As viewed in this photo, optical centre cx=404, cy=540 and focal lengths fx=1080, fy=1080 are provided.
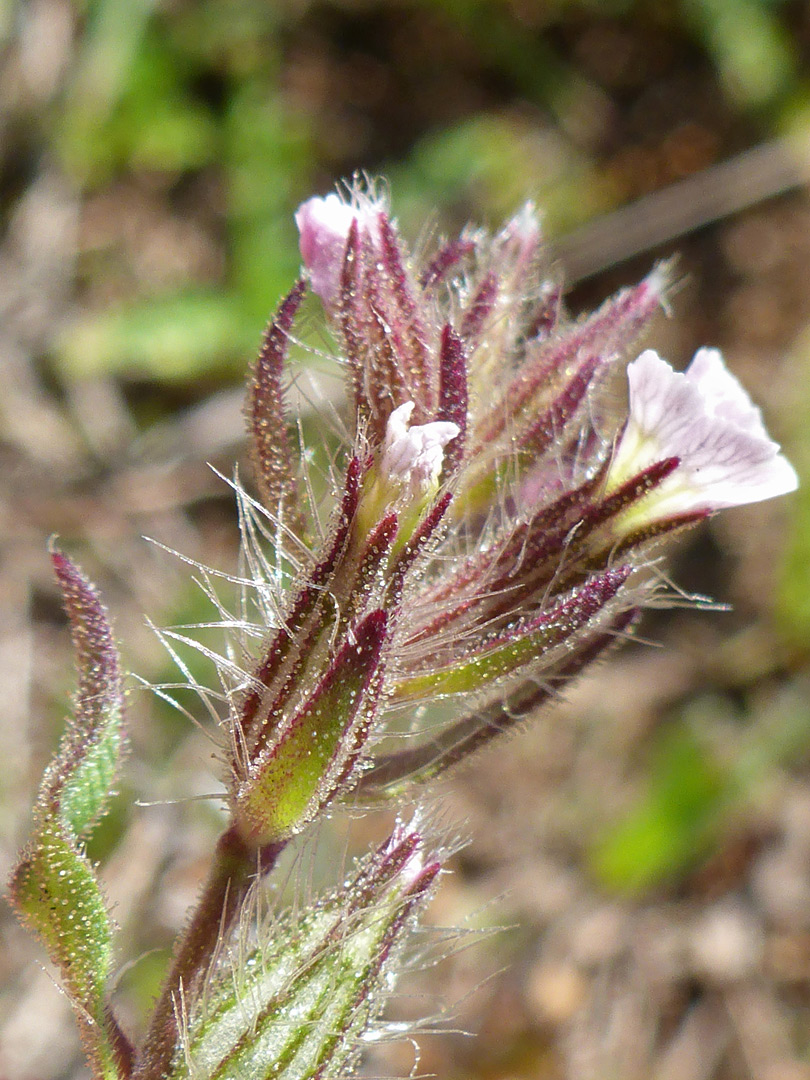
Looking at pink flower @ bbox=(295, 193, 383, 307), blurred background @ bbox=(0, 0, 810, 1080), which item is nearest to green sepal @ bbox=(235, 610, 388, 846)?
pink flower @ bbox=(295, 193, 383, 307)

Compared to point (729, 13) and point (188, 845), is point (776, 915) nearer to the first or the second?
point (188, 845)

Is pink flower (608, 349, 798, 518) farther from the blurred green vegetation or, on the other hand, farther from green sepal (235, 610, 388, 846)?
A: the blurred green vegetation

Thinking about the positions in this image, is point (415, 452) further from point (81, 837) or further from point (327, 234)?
point (81, 837)

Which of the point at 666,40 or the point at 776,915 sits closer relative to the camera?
the point at 776,915

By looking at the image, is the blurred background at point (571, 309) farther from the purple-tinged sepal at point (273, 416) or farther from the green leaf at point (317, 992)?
the purple-tinged sepal at point (273, 416)

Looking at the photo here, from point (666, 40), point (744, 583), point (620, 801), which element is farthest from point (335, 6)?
point (620, 801)

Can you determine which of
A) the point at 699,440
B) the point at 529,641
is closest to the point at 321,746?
the point at 529,641

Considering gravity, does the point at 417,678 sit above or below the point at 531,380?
below

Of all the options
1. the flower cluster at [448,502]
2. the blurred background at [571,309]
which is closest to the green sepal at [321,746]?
the flower cluster at [448,502]

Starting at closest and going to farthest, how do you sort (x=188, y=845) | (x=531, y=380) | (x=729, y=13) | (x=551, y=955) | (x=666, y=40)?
(x=531, y=380)
(x=188, y=845)
(x=551, y=955)
(x=729, y=13)
(x=666, y=40)
